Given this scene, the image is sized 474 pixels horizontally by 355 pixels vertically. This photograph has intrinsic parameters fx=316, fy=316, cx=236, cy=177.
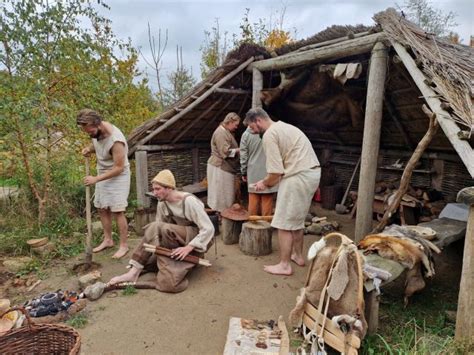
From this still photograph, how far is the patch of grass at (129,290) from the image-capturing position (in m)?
3.22

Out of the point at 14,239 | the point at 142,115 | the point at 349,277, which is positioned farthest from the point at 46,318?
the point at 142,115

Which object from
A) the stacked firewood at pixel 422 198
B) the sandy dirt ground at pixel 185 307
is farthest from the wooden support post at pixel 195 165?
the stacked firewood at pixel 422 198

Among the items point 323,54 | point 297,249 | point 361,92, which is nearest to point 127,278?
point 297,249

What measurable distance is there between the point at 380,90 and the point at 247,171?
219 centimetres

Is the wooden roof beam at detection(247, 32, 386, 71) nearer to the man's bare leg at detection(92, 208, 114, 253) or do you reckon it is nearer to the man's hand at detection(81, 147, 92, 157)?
the man's hand at detection(81, 147, 92, 157)

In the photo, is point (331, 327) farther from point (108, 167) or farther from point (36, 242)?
point (36, 242)

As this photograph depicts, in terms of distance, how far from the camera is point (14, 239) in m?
4.37

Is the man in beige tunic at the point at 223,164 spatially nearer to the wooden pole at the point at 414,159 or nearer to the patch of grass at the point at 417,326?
the wooden pole at the point at 414,159

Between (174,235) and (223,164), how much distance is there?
196cm

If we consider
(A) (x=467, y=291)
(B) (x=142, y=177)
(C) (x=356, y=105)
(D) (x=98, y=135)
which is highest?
(C) (x=356, y=105)

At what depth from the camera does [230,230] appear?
470cm

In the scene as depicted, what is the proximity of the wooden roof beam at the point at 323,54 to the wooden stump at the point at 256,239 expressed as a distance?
8.34 feet

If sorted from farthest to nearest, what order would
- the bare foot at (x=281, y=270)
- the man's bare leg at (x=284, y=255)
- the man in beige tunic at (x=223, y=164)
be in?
the man in beige tunic at (x=223, y=164)
the bare foot at (x=281, y=270)
the man's bare leg at (x=284, y=255)

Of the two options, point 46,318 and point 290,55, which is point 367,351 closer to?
point 46,318
